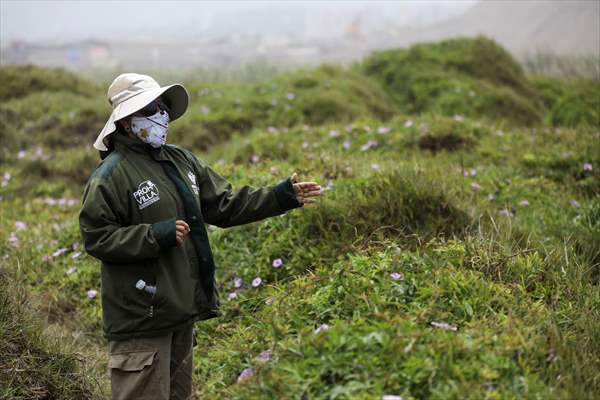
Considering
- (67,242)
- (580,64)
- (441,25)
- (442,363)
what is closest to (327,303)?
(442,363)

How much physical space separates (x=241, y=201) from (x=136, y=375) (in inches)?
41.5

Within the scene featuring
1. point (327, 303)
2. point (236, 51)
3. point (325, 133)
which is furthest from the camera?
point (236, 51)

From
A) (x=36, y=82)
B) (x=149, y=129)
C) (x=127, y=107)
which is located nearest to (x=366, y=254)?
(x=149, y=129)

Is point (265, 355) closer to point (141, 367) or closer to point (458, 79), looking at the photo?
point (141, 367)

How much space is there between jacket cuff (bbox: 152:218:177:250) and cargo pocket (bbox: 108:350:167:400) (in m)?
0.52

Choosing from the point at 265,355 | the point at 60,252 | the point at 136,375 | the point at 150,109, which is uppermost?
the point at 150,109

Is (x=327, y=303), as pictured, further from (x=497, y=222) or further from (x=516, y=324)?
(x=497, y=222)

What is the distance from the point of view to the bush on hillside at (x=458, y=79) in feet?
33.3

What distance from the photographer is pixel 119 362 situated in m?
2.79

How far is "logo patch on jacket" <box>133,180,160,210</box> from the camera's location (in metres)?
2.86

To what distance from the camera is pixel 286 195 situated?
330 centimetres

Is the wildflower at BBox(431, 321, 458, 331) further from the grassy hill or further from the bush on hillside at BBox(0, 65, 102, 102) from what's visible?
the bush on hillside at BBox(0, 65, 102, 102)

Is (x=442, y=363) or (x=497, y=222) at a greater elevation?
(x=442, y=363)

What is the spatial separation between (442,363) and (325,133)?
5.50m
